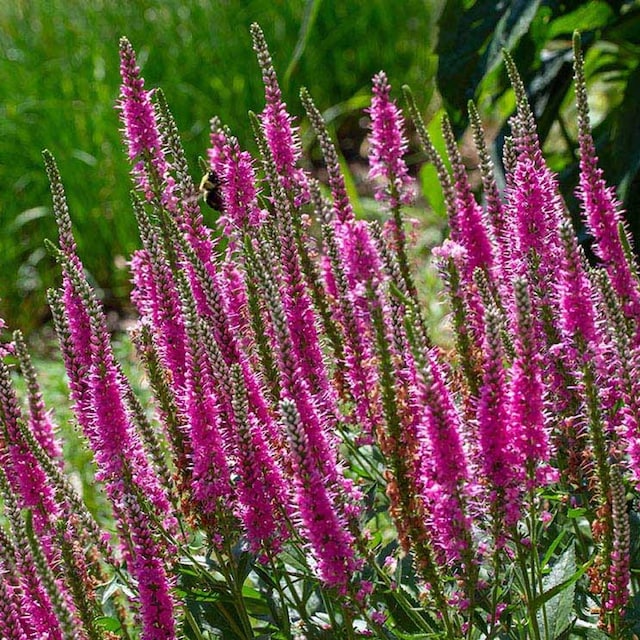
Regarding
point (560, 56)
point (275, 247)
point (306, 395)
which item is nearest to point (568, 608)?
point (306, 395)

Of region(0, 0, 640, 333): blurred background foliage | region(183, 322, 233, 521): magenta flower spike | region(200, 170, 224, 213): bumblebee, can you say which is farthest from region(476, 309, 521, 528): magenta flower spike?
region(0, 0, 640, 333): blurred background foliage

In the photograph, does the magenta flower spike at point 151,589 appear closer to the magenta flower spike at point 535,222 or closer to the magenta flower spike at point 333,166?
the magenta flower spike at point 333,166

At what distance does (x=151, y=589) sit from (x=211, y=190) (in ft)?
4.15

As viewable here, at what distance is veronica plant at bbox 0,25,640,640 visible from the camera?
1764 millimetres

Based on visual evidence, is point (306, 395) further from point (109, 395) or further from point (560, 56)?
point (560, 56)

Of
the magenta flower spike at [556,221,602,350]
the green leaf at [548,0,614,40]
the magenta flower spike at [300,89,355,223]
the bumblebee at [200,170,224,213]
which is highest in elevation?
the green leaf at [548,0,614,40]

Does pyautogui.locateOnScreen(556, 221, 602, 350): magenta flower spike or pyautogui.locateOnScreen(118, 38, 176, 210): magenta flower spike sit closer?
pyautogui.locateOnScreen(556, 221, 602, 350): magenta flower spike

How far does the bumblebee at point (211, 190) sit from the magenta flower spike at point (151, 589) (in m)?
1.08

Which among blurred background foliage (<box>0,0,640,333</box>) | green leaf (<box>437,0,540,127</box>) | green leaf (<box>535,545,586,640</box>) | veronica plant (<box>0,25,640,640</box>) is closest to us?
veronica plant (<box>0,25,640,640</box>)

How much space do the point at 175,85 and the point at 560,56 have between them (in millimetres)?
3218

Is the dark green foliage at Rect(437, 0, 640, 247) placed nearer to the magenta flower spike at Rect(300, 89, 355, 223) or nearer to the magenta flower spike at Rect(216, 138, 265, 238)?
the magenta flower spike at Rect(300, 89, 355, 223)

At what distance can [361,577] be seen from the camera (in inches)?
91.4

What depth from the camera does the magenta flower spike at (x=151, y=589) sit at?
6.39 feet

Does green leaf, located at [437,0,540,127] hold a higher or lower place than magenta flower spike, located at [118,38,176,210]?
higher
